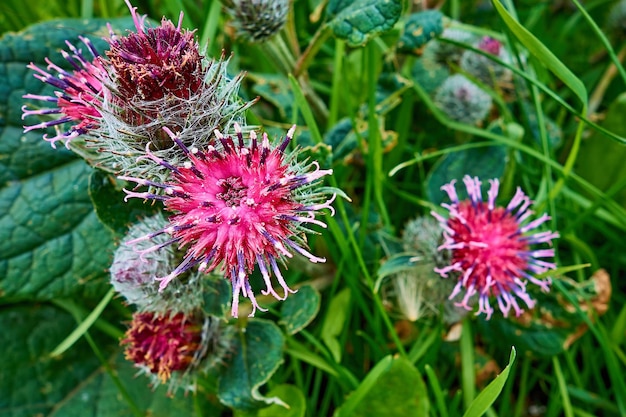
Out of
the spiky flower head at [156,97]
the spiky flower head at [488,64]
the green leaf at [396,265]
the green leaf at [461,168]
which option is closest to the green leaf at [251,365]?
the green leaf at [396,265]

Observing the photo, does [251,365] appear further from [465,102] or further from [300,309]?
[465,102]

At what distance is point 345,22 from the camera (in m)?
2.13

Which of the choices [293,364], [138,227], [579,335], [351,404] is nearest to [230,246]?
[138,227]

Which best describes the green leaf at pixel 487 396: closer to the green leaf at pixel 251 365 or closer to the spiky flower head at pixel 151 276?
the green leaf at pixel 251 365

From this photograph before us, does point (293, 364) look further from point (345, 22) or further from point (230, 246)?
point (345, 22)

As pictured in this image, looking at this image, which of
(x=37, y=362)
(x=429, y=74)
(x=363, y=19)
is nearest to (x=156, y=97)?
(x=363, y=19)

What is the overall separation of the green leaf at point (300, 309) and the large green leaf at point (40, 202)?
72cm

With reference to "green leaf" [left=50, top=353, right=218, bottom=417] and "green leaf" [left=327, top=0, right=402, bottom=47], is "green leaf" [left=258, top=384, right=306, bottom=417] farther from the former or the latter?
"green leaf" [left=327, top=0, right=402, bottom=47]

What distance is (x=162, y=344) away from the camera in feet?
6.35

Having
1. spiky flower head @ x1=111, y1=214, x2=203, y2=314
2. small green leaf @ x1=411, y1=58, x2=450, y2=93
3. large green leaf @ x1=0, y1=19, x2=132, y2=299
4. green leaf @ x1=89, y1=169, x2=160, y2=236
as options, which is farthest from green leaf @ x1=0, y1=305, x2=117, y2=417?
small green leaf @ x1=411, y1=58, x2=450, y2=93

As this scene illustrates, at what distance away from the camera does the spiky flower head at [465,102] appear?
279 cm

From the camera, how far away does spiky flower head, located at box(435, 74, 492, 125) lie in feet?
9.17

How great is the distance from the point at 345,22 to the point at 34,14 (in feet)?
5.65

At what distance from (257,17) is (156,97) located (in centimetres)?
75
